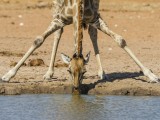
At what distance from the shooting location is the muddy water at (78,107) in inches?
366

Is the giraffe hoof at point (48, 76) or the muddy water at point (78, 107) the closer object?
the muddy water at point (78, 107)

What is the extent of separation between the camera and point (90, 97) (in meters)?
10.7

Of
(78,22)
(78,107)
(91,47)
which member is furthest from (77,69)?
(91,47)

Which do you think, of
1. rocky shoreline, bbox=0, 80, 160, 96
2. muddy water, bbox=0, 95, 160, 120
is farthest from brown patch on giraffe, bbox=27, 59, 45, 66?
muddy water, bbox=0, 95, 160, 120

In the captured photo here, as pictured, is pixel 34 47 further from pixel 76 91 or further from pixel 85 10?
pixel 76 91

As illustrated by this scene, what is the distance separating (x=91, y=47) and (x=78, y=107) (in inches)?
268

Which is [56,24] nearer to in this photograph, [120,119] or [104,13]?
[120,119]

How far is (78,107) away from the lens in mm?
9969

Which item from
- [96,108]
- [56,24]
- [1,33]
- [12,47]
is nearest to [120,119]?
[96,108]

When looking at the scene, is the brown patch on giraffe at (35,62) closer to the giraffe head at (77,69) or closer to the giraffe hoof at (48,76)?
the giraffe hoof at (48,76)

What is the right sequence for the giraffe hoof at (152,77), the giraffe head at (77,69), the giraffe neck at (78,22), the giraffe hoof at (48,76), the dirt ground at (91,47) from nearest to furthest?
the giraffe head at (77,69), the giraffe neck at (78,22), the dirt ground at (91,47), the giraffe hoof at (152,77), the giraffe hoof at (48,76)

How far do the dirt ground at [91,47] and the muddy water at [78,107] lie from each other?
322 millimetres

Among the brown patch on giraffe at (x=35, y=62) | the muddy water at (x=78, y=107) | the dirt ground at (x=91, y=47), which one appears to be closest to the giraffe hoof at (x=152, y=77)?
the dirt ground at (x=91, y=47)

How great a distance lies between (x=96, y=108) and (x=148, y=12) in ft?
50.9
